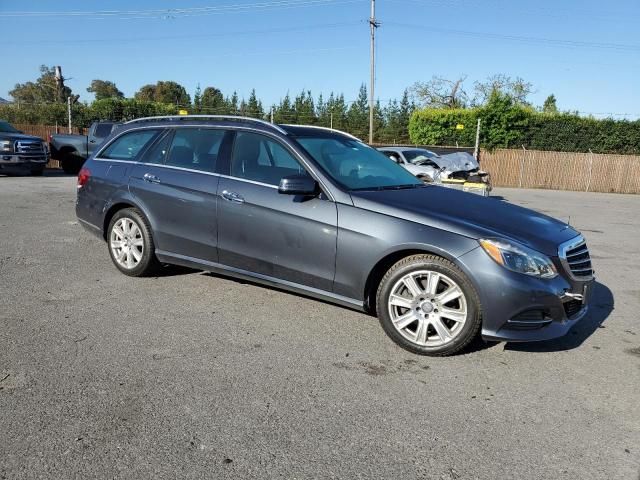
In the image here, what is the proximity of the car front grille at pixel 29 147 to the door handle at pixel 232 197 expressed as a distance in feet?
49.1

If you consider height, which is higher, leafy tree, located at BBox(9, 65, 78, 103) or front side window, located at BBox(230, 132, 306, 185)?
leafy tree, located at BBox(9, 65, 78, 103)

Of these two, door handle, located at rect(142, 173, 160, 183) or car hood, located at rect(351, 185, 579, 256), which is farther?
door handle, located at rect(142, 173, 160, 183)

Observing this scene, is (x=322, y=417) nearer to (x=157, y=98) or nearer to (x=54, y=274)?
(x=54, y=274)

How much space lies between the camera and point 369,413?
10.5 feet

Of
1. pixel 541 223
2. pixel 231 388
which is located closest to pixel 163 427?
pixel 231 388

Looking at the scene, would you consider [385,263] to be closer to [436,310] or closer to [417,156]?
[436,310]

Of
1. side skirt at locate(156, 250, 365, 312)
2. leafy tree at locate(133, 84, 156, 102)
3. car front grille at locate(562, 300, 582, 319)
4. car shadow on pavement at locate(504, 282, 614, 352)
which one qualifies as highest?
leafy tree at locate(133, 84, 156, 102)

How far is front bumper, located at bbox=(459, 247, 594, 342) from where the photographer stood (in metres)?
3.79

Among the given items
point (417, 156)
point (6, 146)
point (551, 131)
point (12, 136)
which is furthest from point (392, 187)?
point (551, 131)

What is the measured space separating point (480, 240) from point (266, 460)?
6.99 ft

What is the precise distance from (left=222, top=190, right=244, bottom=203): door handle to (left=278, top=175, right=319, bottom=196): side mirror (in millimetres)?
567

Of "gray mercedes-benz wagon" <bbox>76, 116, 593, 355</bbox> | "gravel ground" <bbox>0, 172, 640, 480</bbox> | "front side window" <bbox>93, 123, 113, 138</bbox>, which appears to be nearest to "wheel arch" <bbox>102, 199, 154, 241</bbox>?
"gray mercedes-benz wagon" <bbox>76, 116, 593, 355</bbox>

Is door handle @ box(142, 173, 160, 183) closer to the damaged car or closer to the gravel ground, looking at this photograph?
the gravel ground

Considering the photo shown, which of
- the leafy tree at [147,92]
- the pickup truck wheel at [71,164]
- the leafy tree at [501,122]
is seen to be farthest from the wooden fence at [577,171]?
the leafy tree at [147,92]
